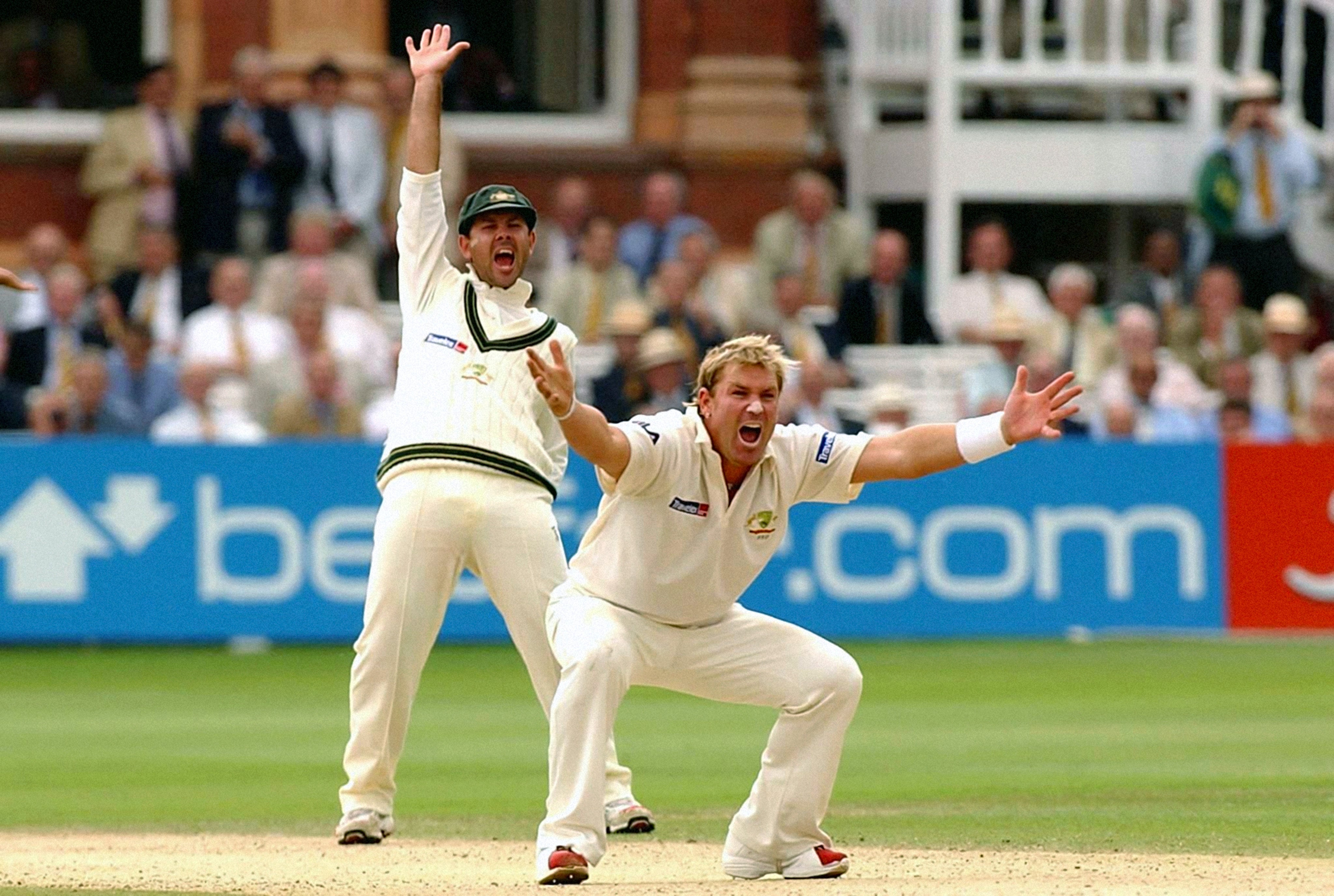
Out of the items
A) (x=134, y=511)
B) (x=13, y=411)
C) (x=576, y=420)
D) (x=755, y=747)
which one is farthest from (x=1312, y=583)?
(x=576, y=420)

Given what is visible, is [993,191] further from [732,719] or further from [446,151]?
[732,719]

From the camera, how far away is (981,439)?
7871mm

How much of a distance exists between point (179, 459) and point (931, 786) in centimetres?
660

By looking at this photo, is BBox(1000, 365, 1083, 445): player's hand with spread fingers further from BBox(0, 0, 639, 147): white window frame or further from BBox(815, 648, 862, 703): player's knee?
BBox(0, 0, 639, 147): white window frame

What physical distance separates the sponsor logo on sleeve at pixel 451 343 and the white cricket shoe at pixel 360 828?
4.93 ft

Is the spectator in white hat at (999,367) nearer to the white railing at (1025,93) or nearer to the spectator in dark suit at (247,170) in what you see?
the white railing at (1025,93)

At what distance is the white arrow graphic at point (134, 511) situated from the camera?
15844mm

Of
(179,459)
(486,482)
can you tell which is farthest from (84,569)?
(486,482)

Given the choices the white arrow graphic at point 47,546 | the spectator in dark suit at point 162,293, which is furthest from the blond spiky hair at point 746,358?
the spectator in dark suit at point 162,293

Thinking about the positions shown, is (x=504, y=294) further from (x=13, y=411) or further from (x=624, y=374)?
(x=13, y=411)

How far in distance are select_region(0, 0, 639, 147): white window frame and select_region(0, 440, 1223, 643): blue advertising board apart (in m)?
5.33

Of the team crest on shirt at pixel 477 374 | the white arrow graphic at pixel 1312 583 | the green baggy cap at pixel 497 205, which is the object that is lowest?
the white arrow graphic at pixel 1312 583

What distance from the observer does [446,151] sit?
63.4ft

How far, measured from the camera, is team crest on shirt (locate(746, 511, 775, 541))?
7957 mm
